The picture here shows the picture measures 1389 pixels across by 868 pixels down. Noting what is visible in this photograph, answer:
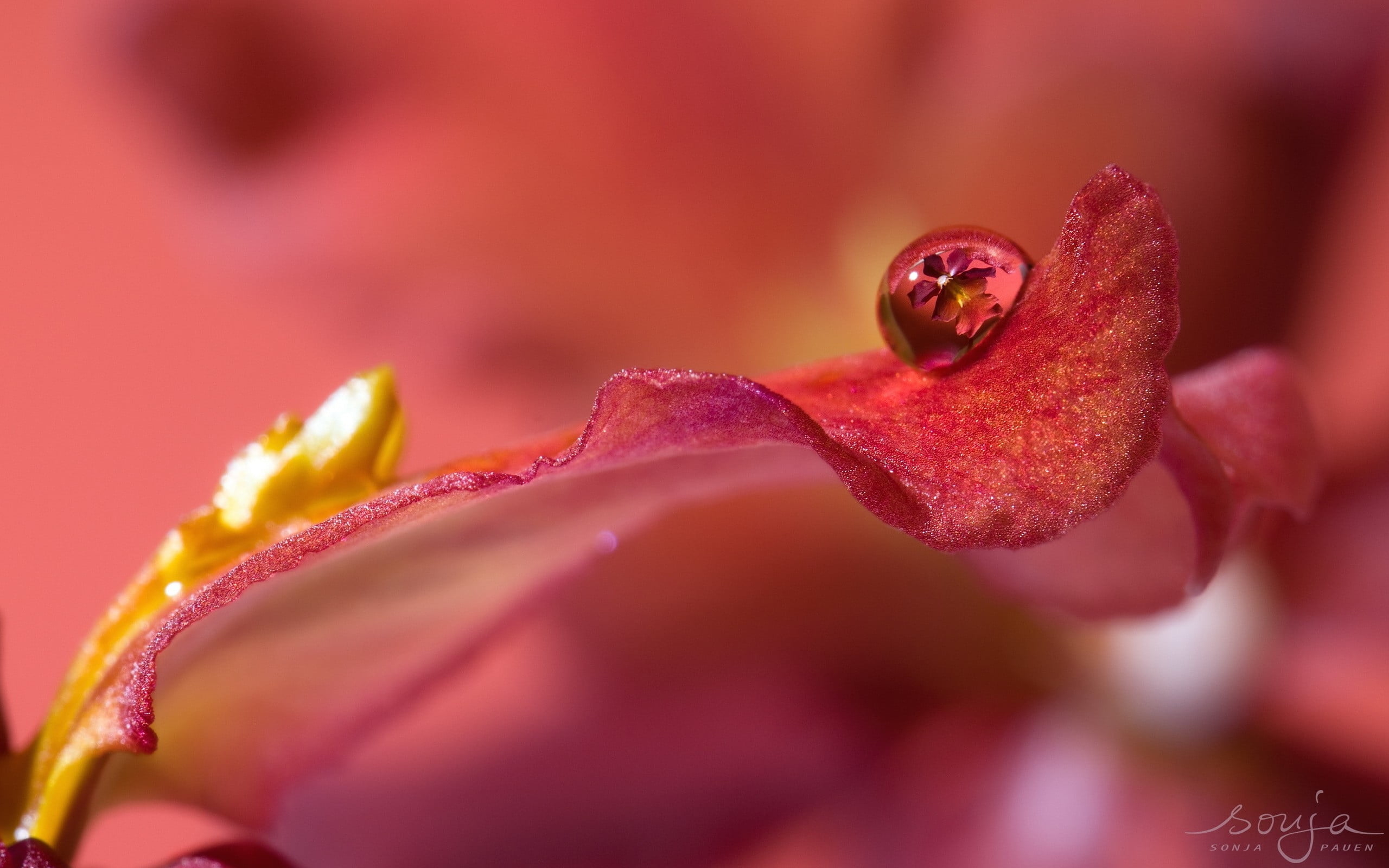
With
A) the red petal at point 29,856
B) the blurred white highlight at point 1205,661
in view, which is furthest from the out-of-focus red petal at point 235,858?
the blurred white highlight at point 1205,661

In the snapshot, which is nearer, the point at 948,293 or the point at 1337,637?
the point at 948,293

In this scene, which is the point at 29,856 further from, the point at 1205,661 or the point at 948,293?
the point at 1205,661

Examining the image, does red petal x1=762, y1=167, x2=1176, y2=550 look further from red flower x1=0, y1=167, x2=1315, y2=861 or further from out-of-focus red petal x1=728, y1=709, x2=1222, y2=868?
out-of-focus red petal x1=728, y1=709, x2=1222, y2=868

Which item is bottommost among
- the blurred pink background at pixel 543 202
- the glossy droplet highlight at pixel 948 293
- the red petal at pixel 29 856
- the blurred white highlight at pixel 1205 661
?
the red petal at pixel 29 856

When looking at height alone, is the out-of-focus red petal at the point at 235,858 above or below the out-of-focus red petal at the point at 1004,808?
below

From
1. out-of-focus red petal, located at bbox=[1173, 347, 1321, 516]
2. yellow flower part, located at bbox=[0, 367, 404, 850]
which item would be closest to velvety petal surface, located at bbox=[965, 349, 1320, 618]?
out-of-focus red petal, located at bbox=[1173, 347, 1321, 516]

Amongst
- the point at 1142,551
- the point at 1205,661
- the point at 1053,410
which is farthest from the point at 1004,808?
the point at 1053,410

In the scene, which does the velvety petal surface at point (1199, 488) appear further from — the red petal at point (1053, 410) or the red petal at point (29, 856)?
the red petal at point (29, 856)
